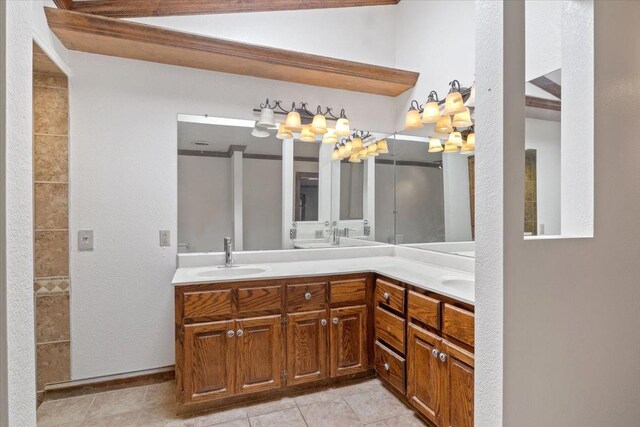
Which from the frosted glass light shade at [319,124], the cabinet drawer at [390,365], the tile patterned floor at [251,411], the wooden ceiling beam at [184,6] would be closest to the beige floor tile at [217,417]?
the tile patterned floor at [251,411]

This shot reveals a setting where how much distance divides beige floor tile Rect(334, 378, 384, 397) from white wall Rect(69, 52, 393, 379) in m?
1.26

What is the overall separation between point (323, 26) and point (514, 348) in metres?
2.76

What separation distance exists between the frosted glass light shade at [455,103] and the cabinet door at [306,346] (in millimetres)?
1587

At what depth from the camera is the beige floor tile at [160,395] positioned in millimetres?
2105

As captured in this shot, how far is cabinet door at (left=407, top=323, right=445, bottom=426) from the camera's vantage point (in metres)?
1.71

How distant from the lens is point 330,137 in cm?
278

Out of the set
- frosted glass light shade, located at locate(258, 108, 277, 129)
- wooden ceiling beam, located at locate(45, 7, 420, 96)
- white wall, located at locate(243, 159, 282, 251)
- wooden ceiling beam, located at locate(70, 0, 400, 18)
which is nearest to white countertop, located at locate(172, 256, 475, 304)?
white wall, located at locate(243, 159, 282, 251)

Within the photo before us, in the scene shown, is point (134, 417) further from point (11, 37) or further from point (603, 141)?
point (603, 141)

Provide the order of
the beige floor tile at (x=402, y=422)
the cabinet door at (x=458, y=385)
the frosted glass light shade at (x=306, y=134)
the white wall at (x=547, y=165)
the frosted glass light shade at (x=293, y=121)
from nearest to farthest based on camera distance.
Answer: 1. the cabinet door at (x=458, y=385)
2. the white wall at (x=547, y=165)
3. the beige floor tile at (x=402, y=422)
4. the frosted glass light shade at (x=293, y=121)
5. the frosted glass light shade at (x=306, y=134)

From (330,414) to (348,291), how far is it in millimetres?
746

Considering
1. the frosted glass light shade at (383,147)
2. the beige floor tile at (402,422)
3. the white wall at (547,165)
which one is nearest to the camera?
the white wall at (547,165)

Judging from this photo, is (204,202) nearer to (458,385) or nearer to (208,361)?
(208,361)

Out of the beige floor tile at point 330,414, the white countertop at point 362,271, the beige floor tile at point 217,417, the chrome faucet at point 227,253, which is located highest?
the chrome faucet at point 227,253

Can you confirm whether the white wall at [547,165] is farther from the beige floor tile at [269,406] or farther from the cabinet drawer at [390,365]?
the beige floor tile at [269,406]
